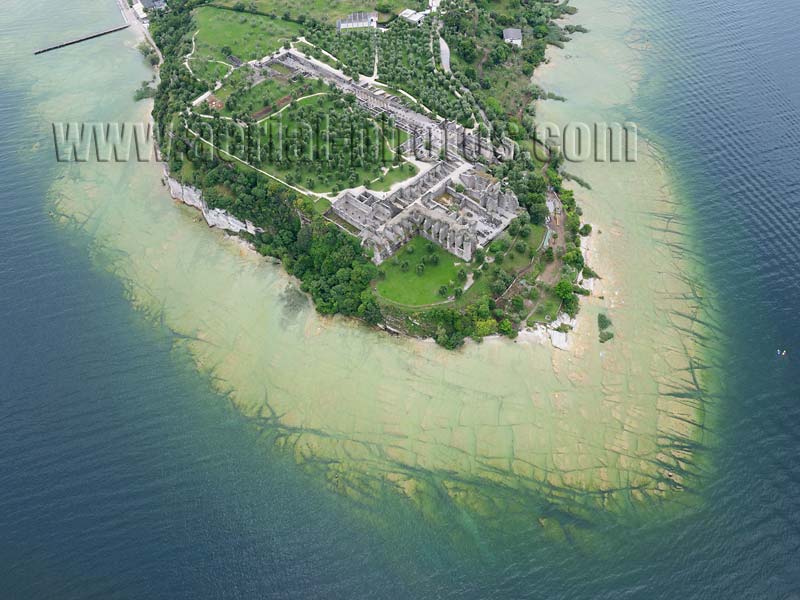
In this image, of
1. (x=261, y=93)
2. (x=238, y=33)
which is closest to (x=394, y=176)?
(x=261, y=93)

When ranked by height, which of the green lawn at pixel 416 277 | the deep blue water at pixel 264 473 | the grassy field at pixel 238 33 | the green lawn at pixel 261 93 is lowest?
the deep blue water at pixel 264 473

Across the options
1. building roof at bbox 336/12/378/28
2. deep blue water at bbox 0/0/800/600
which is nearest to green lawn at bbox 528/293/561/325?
deep blue water at bbox 0/0/800/600

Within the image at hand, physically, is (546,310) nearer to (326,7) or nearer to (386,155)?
(386,155)

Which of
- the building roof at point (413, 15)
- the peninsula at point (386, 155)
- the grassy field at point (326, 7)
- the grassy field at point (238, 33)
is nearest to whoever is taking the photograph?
the peninsula at point (386, 155)

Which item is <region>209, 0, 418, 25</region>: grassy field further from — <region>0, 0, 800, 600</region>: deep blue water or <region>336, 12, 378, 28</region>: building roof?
<region>0, 0, 800, 600</region>: deep blue water

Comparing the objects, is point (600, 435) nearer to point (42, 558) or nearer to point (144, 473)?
point (144, 473)

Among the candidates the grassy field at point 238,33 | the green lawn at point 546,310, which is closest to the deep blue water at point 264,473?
the green lawn at point 546,310

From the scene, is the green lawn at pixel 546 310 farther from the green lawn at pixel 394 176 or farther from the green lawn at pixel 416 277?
the green lawn at pixel 394 176
